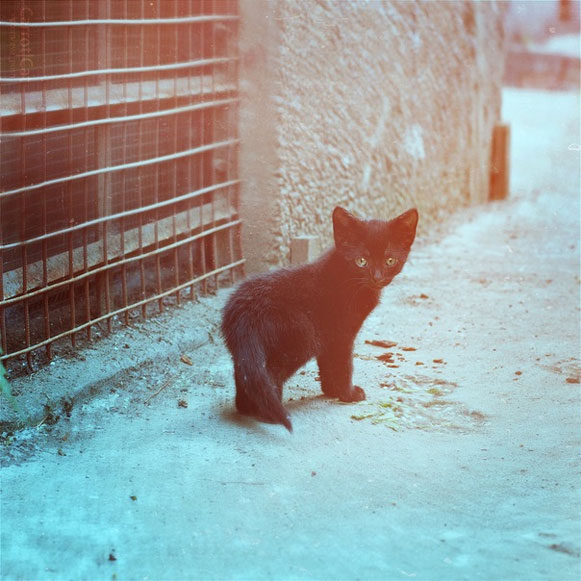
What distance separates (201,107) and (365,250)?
4.99ft

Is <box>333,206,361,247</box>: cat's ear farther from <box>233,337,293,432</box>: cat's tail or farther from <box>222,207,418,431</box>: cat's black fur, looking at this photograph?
<box>233,337,293,432</box>: cat's tail

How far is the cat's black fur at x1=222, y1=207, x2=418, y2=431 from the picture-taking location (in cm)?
356

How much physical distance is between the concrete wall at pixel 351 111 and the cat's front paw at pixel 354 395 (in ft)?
4.83

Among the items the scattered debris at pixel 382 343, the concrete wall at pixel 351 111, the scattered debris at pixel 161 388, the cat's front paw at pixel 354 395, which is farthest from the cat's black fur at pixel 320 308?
the concrete wall at pixel 351 111

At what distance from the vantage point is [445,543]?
2672 millimetres

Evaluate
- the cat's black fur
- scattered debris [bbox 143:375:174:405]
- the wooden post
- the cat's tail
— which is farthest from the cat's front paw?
the wooden post

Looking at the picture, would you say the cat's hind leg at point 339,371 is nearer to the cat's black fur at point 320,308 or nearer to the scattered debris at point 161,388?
the cat's black fur at point 320,308

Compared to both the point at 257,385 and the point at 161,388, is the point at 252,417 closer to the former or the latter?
the point at 257,385

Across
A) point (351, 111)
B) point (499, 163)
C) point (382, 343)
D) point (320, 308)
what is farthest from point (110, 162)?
point (499, 163)

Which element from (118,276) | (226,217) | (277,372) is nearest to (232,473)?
(277,372)

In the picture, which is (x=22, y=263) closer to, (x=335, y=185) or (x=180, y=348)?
(x=180, y=348)

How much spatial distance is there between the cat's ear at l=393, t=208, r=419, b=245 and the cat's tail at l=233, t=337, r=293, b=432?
0.90 meters

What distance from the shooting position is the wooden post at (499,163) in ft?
30.3

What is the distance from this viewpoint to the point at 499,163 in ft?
30.5
